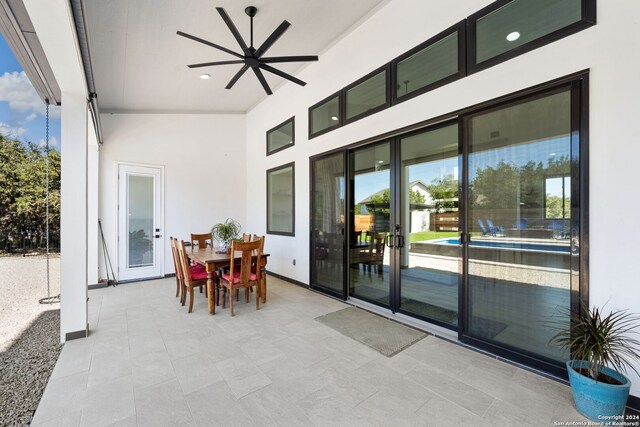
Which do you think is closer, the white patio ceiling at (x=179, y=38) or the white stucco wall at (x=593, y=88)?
the white stucco wall at (x=593, y=88)

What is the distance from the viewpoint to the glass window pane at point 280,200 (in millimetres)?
5559

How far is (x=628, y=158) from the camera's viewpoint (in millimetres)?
1905

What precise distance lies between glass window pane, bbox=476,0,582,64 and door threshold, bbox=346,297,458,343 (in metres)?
2.76

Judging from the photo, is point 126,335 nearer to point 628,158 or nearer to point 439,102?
point 439,102

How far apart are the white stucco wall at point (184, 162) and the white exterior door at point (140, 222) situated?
112 mm

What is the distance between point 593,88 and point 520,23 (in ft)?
2.90

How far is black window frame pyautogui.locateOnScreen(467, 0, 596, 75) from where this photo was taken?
2.07 metres

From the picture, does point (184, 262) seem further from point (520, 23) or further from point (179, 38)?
point (520, 23)

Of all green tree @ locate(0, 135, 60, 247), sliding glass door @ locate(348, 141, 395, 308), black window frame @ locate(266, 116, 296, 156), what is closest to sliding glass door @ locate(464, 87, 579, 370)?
sliding glass door @ locate(348, 141, 395, 308)

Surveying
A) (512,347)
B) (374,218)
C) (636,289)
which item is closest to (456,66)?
(374,218)

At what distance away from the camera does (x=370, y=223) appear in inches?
158

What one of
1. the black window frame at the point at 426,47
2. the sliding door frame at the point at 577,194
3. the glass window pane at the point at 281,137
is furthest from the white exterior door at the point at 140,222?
the sliding door frame at the point at 577,194

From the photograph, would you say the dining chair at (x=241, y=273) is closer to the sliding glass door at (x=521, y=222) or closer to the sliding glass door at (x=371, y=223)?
the sliding glass door at (x=371, y=223)

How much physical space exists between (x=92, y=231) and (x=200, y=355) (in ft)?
13.3
